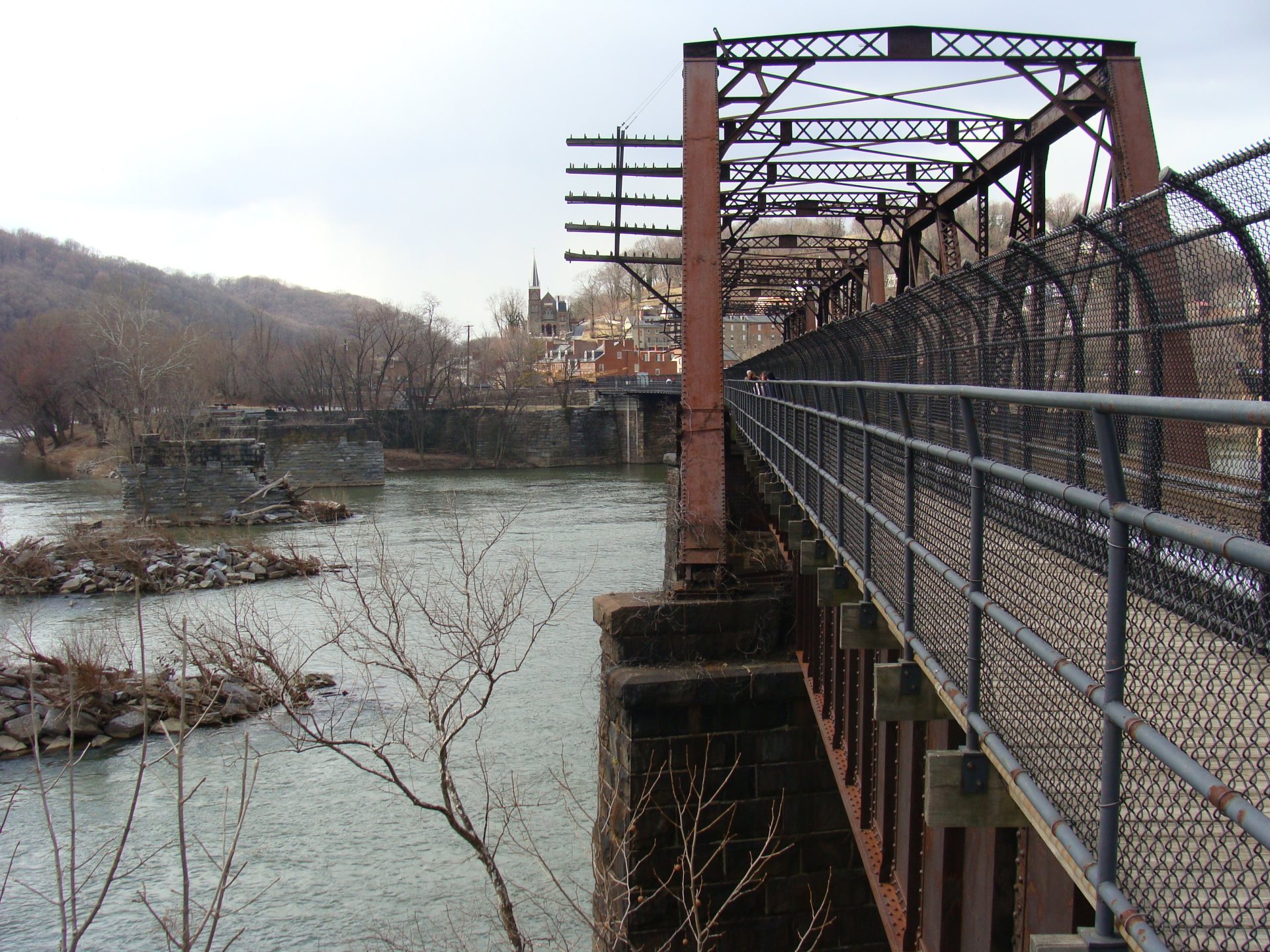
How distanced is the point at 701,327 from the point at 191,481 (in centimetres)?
3754

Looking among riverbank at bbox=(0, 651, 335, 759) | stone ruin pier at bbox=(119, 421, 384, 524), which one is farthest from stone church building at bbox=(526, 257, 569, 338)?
riverbank at bbox=(0, 651, 335, 759)

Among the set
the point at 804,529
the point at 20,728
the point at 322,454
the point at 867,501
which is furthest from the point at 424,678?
the point at 322,454

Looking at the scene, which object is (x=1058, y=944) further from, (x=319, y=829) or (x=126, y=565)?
(x=126, y=565)

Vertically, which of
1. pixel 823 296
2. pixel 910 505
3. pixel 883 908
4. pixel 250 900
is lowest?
pixel 250 900

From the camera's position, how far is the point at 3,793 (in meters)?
14.1

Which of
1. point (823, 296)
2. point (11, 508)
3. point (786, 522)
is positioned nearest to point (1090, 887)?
point (786, 522)

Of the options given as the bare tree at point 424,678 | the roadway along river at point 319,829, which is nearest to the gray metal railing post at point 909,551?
the bare tree at point 424,678

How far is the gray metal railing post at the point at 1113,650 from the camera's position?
225 cm

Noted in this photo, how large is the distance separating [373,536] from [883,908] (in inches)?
1096

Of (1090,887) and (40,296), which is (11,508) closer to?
(1090,887)

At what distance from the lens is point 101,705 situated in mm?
16797

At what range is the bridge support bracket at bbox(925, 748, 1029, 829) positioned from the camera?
3.36 meters

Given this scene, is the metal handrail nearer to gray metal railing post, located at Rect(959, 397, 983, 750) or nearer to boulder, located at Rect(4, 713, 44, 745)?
gray metal railing post, located at Rect(959, 397, 983, 750)

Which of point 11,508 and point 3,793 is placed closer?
point 3,793
